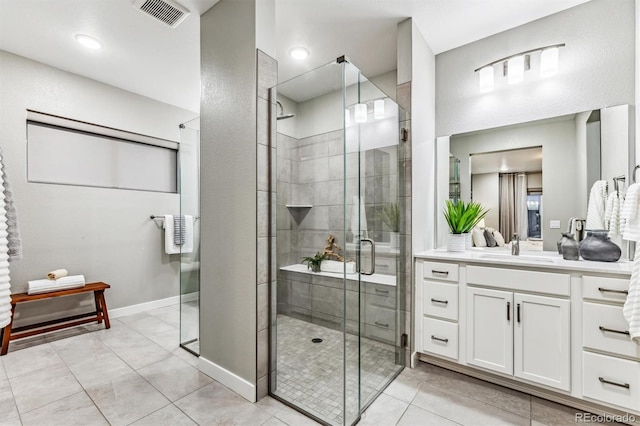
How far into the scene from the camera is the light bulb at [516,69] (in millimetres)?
2369

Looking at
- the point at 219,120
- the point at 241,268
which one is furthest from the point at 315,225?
the point at 219,120

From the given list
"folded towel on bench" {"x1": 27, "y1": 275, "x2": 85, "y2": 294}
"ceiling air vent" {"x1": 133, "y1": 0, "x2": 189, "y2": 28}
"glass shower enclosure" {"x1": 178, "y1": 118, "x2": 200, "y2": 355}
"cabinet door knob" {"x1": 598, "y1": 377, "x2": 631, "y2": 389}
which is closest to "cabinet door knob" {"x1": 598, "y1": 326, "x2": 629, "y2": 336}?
"cabinet door knob" {"x1": 598, "y1": 377, "x2": 631, "y2": 389}

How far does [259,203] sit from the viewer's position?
1858 millimetres

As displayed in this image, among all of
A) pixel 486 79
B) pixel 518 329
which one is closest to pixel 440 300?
pixel 518 329

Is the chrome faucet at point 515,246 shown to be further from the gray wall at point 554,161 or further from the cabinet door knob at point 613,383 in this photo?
the cabinet door knob at point 613,383

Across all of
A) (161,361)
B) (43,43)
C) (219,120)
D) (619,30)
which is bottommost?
(161,361)

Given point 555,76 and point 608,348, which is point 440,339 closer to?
point 608,348

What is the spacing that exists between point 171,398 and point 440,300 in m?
1.94

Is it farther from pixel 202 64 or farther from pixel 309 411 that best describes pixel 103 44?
pixel 309 411

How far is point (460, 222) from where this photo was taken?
95.6 inches

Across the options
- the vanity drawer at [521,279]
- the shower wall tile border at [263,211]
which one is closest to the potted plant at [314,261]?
the shower wall tile border at [263,211]

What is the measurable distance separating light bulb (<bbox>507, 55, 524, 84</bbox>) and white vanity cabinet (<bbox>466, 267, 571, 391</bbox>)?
1.56 meters

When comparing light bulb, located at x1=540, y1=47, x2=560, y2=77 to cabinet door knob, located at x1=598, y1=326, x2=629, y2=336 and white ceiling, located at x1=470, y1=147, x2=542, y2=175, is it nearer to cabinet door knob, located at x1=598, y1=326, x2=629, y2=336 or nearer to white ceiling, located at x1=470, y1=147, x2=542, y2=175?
white ceiling, located at x1=470, y1=147, x2=542, y2=175

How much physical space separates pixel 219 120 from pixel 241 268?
1.05m
